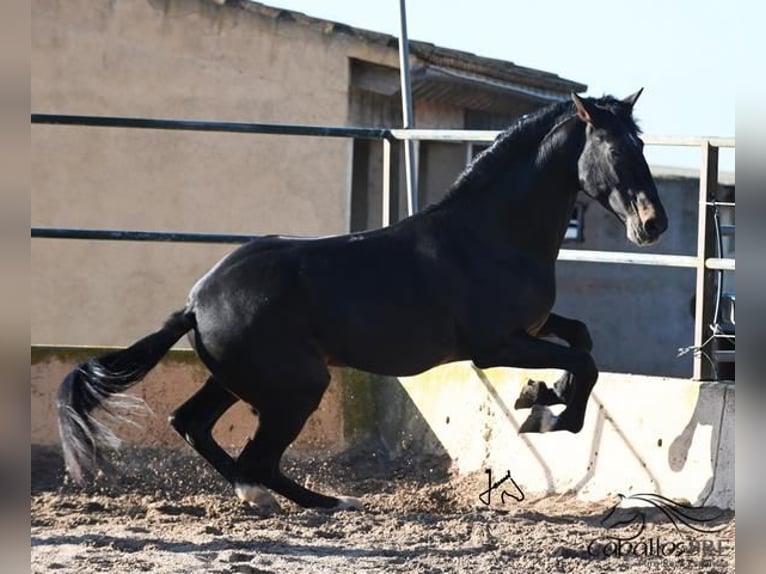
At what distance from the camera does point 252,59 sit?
13.6 m

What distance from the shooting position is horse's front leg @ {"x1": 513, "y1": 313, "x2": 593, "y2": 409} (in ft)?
19.0

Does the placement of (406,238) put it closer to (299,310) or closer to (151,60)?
(299,310)

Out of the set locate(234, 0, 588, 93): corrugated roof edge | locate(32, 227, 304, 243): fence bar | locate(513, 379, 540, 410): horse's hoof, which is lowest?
locate(513, 379, 540, 410): horse's hoof

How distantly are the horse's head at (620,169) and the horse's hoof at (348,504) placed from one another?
5.59ft

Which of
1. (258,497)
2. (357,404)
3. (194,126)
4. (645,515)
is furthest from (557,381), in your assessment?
(194,126)

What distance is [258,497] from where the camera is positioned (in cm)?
565

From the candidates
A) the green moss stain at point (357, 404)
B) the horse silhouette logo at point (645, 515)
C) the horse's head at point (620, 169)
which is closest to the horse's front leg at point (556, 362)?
the horse silhouette logo at point (645, 515)

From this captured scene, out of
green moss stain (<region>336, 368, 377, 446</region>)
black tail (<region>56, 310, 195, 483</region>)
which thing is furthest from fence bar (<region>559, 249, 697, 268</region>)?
black tail (<region>56, 310, 195, 483</region>)

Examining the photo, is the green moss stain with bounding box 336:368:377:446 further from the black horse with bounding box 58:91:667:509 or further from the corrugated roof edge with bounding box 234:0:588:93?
the corrugated roof edge with bounding box 234:0:588:93

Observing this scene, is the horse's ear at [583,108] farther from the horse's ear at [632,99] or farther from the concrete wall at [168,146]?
the concrete wall at [168,146]

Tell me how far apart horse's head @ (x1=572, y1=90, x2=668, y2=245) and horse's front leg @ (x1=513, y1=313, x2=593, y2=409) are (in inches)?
23.6

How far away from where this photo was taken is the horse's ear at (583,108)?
556 cm

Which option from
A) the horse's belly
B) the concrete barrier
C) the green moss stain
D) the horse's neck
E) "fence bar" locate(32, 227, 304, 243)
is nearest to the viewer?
the concrete barrier

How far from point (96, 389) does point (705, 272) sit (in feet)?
9.19
